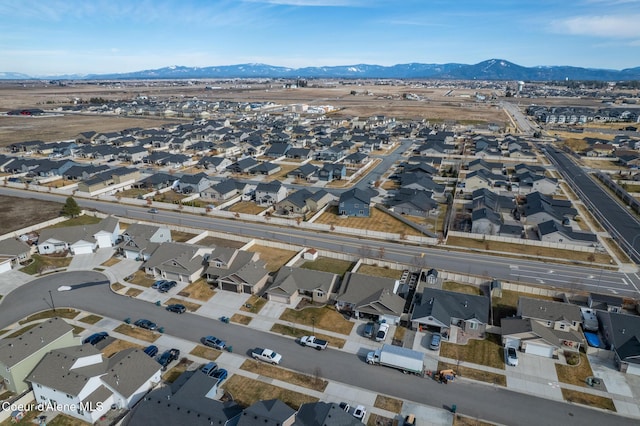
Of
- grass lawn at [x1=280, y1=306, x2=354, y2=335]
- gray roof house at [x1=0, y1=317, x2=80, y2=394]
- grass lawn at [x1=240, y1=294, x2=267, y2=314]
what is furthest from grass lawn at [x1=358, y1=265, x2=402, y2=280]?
gray roof house at [x1=0, y1=317, x2=80, y2=394]

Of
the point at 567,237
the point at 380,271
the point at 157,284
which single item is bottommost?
the point at 157,284

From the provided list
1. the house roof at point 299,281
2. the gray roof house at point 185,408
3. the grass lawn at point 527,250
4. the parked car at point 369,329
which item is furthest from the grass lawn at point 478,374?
the grass lawn at point 527,250

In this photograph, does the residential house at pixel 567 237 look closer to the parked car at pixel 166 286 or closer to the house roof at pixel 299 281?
the house roof at pixel 299 281

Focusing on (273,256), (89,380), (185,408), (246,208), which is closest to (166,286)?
(273,256)

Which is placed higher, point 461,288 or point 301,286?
point 301,286

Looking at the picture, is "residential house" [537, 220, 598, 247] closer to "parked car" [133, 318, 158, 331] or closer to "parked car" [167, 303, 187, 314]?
"parked car" [167, 303, 187, 314]

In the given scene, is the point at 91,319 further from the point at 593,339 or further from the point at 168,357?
the point at 593,339
